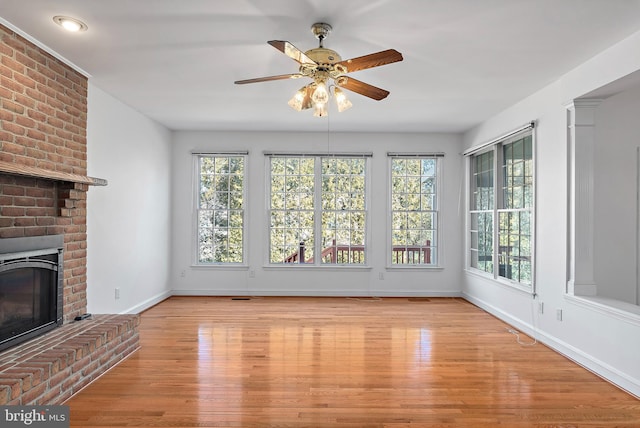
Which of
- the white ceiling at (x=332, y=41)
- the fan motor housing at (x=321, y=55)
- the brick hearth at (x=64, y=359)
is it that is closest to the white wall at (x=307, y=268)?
the white ceiling at (x=332, y=41)

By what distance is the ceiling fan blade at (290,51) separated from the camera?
235 cm

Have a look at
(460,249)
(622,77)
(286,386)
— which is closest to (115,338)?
(286,386)

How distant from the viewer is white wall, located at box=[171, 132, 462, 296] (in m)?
6.40

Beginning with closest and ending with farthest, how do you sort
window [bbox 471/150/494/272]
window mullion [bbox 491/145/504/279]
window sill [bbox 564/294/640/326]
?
window sill [bbox 564/294/640/326] → window mullion [bbox 491/145/504/279] → window [bbox 471/150/494/272]

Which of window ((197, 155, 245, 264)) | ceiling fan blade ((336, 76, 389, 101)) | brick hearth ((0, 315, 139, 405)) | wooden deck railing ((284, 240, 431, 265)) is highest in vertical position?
ceiling fan blade ((336, 76, 389, 101))

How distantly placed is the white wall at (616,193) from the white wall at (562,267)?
327 mm

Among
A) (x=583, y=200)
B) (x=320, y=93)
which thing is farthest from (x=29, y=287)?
(x=583, y=200)

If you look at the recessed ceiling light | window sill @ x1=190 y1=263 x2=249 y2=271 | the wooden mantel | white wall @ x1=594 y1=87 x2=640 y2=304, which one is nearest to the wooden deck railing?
window sill @ x1=190 y1=263 x2=249 y2=271

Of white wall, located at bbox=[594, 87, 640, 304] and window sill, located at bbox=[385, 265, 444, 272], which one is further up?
white wall, located at bbox=[594, 87, 640, 304]

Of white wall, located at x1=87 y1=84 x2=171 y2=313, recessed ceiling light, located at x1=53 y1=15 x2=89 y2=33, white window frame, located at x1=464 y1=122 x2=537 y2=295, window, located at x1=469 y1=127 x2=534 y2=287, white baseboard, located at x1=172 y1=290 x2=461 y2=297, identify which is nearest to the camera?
recessed ceiling light, located at x1=53 y1=15 x2=89 y2=33

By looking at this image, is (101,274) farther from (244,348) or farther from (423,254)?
(423,254)

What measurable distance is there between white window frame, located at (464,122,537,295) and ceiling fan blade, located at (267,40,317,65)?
9.58ft

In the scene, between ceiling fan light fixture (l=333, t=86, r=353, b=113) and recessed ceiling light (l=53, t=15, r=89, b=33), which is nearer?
recessed ceiling light (l=53, t=15, r=89, b=33)

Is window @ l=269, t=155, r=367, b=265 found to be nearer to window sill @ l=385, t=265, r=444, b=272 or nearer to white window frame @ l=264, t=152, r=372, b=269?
white window frame @ l=264, t=152, r=372, b=269
